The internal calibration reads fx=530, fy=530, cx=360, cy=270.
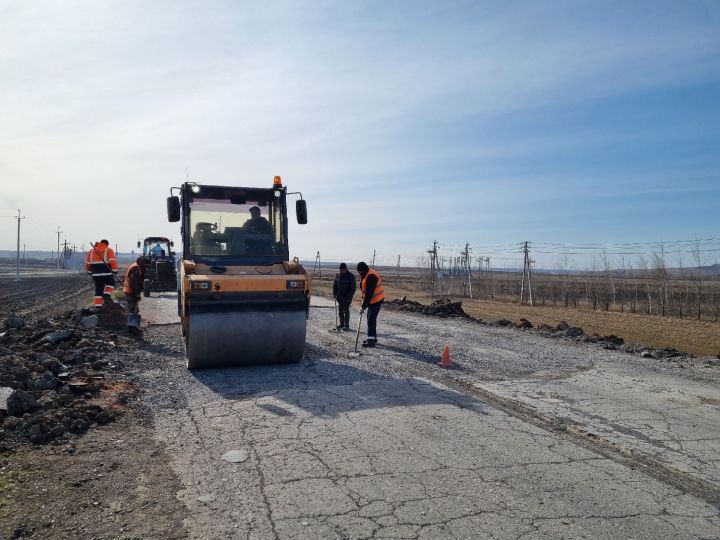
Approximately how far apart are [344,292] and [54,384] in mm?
7586

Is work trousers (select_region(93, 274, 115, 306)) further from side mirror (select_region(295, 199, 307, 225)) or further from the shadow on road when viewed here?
side mirror (select_region(295, 199, 307, 225))

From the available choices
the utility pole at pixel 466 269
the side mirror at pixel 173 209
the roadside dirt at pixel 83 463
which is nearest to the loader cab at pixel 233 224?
the side mirror at pixel 173 209

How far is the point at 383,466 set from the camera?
14.8 ft

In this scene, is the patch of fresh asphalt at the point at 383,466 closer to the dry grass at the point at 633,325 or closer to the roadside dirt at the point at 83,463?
the roadside dirt at the point at 83,463

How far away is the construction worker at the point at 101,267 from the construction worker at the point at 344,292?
551cm

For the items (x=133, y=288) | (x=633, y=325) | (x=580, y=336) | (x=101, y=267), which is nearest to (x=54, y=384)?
(x=133, y=288)

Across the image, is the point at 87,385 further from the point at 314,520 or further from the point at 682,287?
the point at 682,287

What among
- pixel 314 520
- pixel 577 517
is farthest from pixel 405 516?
pixel 577 517

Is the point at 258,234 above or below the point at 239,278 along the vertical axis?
above

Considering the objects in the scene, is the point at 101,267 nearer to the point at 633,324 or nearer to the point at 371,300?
the point at 371,300

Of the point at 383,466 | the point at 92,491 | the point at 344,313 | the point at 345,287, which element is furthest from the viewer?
the point at 344,313

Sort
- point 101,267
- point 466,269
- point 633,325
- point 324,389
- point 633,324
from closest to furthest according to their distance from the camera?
point 324,389, point 101,267, point 633,325, point 633,324, point 466,269

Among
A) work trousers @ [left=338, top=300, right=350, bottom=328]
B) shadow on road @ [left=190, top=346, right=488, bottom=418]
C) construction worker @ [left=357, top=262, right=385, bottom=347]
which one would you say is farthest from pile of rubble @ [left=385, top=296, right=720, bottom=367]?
shadow on road @ [left=190, top=346, right=488, bottom=418]

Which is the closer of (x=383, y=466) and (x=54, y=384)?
(x=383, y=466)
